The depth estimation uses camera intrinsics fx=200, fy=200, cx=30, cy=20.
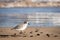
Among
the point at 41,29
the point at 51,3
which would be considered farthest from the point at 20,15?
the point at 41,29

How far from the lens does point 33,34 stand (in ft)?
10.2

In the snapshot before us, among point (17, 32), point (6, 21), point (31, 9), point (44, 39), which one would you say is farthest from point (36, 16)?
point (44, 39)

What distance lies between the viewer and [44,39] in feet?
9.30

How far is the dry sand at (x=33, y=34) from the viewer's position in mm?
2902

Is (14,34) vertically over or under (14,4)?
under

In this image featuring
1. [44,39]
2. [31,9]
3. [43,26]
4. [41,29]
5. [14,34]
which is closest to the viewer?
[44,39]

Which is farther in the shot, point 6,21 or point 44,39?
point 6,21

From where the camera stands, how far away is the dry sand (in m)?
2.90

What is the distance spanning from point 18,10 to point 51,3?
0.87 meters

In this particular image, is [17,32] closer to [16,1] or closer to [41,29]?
[41,29]

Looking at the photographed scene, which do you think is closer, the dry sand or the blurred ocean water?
the dry sand

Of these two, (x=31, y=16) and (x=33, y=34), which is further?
(x=31, y=16)

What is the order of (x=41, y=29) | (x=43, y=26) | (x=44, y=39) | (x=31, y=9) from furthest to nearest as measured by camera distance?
(x=31, y=9), (x=43, y=26), (x=41, y=29), (x=44, y=39)

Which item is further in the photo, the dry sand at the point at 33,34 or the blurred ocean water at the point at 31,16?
the blurred ocean water at the point at 31,16
